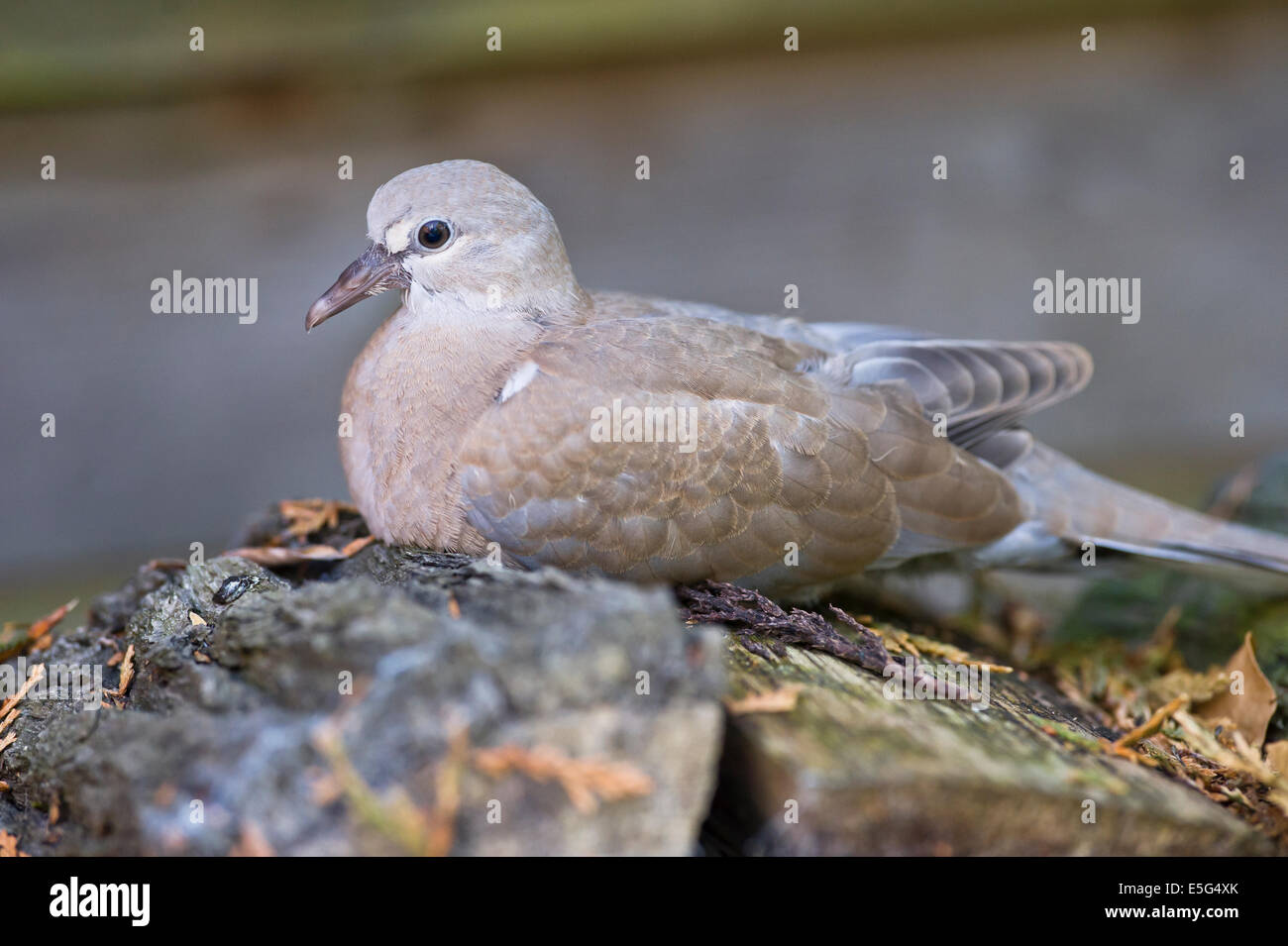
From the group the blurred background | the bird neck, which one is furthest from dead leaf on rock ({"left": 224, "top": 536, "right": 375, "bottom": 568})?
the blurred background

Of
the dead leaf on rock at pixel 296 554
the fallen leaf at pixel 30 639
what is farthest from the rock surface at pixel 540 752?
the fallen leaf at pixel 30 639

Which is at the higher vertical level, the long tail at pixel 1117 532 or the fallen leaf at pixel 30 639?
the long tail at pixel 1117 532

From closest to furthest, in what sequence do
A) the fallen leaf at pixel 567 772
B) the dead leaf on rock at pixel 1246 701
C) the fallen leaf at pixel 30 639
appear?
the fallen leaf at pixel 567 772
the dead leaf on rock at pixel 1246 701
the fallen leaf at pixel 30 639

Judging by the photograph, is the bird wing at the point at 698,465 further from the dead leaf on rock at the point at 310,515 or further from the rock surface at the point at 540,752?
the dead leaf on rock at the point at 310,515

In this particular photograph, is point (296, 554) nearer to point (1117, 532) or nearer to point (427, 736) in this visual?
point (427, 736)

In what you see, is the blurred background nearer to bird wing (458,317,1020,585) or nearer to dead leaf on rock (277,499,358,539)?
dead leaf on rock (277,499,358,539)

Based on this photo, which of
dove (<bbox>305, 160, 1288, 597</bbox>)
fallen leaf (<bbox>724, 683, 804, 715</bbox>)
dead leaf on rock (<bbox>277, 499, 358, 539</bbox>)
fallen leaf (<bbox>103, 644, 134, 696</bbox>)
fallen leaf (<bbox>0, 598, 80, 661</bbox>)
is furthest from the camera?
dead leaf on rock (<bbox>277, 499, 358, 539</bbox>)
